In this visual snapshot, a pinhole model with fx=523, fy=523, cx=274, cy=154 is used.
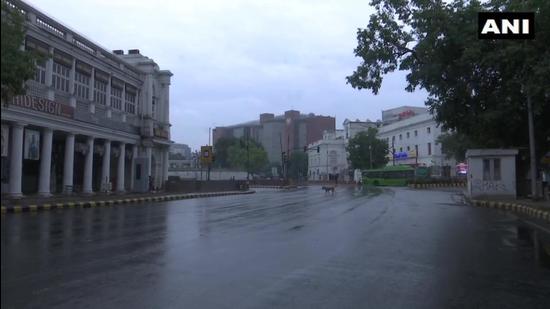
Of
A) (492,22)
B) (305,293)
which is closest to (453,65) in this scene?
(492,22)

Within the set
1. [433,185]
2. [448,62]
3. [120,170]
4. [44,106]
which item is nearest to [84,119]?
[44,106]

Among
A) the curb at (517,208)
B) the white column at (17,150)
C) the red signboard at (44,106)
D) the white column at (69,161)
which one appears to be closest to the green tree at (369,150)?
the curb at (517,208)

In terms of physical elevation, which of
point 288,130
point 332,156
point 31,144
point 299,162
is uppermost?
point 288,130

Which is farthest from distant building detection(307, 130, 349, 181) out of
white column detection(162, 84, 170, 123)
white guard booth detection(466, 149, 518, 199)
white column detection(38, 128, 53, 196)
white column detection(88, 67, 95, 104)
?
white column detection(38, 128, 53, 196)

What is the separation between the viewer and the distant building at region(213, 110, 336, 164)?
16662 cm

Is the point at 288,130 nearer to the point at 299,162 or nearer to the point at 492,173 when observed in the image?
the point at 299,162

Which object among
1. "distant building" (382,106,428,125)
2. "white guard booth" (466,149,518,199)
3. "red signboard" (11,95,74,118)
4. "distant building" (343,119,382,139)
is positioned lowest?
"white guard booth" (466,149,518,199)

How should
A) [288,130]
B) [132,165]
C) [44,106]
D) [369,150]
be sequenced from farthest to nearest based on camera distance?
[288,130], [369,150], [132,165], [44,106]

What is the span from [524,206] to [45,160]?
84.2 feet

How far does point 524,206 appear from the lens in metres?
23.6

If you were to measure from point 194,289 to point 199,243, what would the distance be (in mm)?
4655

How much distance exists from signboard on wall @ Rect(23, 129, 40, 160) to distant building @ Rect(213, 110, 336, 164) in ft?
420

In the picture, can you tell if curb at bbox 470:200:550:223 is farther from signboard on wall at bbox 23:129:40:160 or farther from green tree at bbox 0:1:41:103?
signboard on wall at bbox 23:129:40:160

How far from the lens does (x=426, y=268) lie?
8.68 meters
